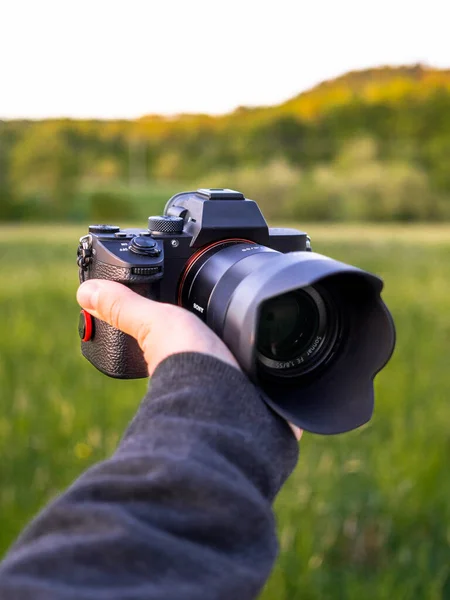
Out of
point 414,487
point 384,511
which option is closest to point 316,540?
point 384,511

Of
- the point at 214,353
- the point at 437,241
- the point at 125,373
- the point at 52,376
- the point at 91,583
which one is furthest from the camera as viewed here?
the point at 437,241

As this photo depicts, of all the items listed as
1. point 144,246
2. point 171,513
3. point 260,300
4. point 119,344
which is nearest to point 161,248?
point 144,246

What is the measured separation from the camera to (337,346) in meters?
1.12

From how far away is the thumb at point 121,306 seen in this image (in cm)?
101

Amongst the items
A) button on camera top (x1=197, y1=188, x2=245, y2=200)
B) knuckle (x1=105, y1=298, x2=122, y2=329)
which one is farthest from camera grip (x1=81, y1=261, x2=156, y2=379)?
button on camera top (x1=197, y1=188, x2=245, y2=200)

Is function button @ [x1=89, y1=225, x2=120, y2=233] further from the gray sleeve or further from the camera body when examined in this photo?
the gray sleeve

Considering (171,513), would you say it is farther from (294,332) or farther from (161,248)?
(161,248)

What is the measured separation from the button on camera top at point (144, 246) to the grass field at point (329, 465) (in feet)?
2.78

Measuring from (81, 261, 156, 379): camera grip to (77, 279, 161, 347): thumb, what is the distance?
76mm

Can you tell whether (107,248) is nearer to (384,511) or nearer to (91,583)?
(91,583)

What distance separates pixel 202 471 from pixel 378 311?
460 mm

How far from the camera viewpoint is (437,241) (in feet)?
30.2

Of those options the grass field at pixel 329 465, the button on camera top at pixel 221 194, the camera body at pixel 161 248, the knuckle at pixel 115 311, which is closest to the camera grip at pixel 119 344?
the camera body at pixel 161 248

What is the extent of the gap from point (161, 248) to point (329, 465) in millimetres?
1063
